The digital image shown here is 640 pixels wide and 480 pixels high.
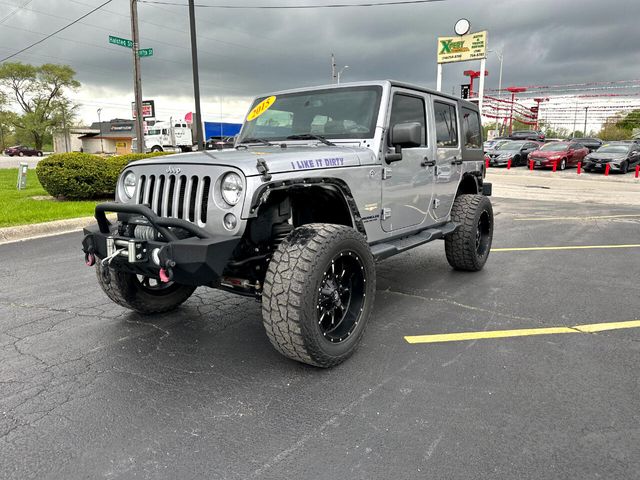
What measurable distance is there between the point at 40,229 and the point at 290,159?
6.83m

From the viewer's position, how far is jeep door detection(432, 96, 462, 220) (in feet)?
17.0

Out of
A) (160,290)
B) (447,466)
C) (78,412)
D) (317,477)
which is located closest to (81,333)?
(160,290)

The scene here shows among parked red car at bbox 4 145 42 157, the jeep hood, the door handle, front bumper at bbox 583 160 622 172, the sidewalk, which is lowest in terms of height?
the sidewalk

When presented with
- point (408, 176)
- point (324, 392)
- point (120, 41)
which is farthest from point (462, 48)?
point (324, 392)

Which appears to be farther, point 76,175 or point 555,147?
point 555,147

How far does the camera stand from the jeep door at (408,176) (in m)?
4.27

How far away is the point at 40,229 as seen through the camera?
8344mm

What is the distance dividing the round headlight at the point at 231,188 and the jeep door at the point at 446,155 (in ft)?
8.96

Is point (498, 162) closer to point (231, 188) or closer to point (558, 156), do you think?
point (558, 156)

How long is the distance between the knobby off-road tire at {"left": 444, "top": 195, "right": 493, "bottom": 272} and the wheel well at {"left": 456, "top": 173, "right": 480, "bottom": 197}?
29 cm

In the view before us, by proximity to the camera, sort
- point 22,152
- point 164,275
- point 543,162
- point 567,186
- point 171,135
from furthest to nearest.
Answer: point 22,152 < point 171,135 < point 543,162 < point 567,186 < point 164,275

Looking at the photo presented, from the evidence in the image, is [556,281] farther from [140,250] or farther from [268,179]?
[140,250]

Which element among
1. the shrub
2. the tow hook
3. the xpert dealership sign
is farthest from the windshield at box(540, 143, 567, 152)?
the tow hook

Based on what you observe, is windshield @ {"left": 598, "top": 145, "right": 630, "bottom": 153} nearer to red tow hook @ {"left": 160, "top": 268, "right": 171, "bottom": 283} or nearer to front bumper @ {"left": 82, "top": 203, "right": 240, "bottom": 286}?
front bumper @ {"left": 82, "top": 203, "right": 240, "bottom": 286}
